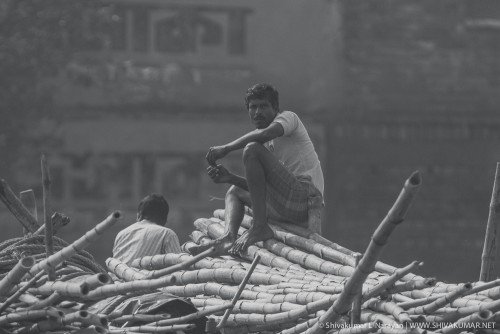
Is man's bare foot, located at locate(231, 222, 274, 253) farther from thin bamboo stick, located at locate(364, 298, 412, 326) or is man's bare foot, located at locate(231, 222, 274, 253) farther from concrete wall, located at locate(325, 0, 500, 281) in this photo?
concrete wall, located at locate(325, 0, 500, 281)

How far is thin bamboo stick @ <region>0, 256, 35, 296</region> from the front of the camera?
4.61 meters

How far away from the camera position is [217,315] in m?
5.25

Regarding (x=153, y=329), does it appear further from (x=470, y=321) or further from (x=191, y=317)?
(x=470, y=321)

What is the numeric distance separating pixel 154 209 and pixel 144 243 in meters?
0.31

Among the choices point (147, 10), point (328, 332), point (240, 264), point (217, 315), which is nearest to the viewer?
point (328, 332)

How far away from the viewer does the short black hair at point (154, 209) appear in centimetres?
709

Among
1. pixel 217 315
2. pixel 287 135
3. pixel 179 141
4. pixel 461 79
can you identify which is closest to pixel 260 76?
pixel 179 141

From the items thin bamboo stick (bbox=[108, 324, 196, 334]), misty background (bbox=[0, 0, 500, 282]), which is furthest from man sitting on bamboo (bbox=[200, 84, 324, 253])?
misty background (bbox=[0, 0, 500, 282])

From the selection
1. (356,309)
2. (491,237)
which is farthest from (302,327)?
(491,237)

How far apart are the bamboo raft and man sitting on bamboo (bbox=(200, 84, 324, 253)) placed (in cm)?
89

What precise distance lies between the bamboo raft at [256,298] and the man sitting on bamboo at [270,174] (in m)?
0.89

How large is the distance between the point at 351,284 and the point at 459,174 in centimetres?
1458

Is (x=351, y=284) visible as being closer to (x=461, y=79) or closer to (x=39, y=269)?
(x=39, y=269)

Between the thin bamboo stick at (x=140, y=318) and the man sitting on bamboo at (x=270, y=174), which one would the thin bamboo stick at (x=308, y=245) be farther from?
the thin bamboo stick at (x=140, y=318)
